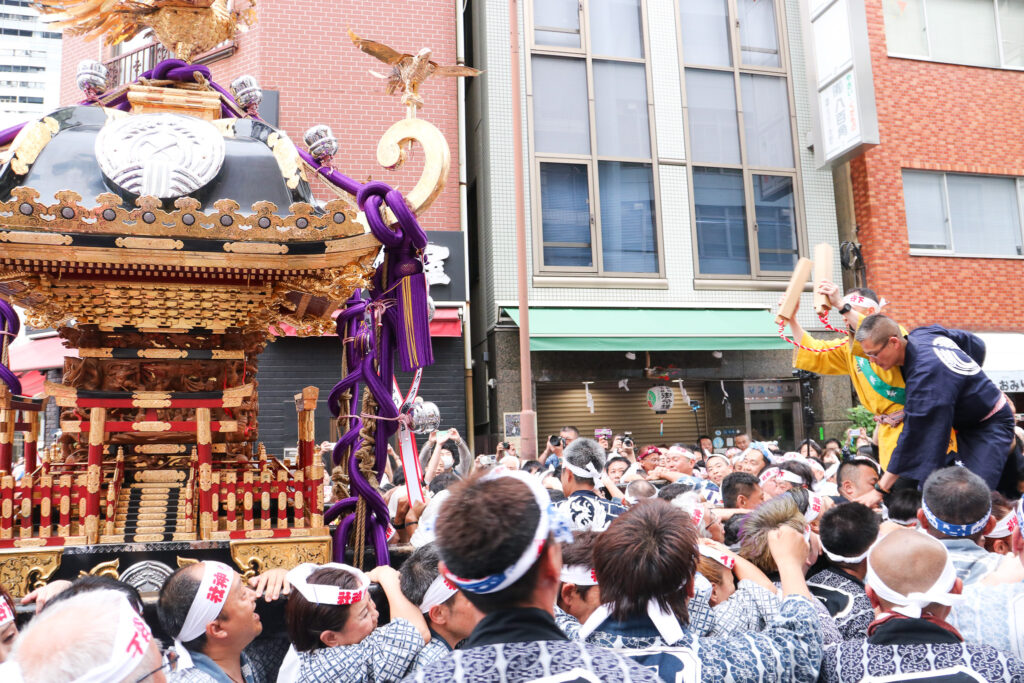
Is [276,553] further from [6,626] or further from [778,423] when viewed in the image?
[778,423]

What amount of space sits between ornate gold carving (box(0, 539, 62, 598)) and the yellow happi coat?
14.3 feet

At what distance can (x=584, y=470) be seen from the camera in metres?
4.73

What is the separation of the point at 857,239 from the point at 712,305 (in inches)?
129

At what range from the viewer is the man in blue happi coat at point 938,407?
13.9 ft

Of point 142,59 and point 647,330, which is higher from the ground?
point 142,59

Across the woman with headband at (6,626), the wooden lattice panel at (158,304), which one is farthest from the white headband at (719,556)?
the wooden lattice panel at (158,304)

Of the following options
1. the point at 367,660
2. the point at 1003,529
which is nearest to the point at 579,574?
the point at 367,660

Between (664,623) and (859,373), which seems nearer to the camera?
(664,623)

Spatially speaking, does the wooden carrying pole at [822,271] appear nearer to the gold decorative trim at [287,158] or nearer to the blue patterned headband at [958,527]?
the blue patterned headband at [958,527]

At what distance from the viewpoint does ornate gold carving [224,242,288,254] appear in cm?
448

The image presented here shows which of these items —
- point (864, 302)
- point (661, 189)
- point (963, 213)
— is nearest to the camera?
point (864, 302)

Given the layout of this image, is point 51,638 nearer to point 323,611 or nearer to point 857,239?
point 323,611

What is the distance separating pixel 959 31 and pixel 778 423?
8.57 m

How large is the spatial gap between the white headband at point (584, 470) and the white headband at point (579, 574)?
6.27 ft
